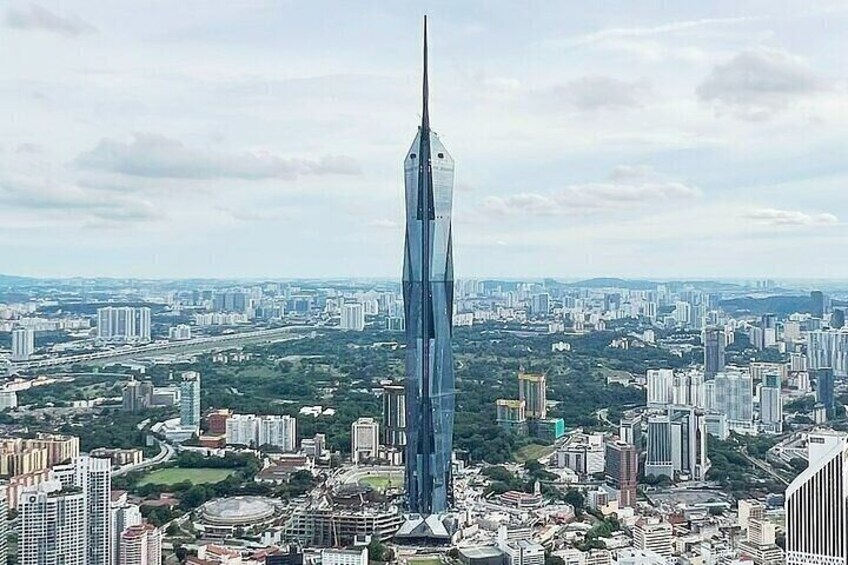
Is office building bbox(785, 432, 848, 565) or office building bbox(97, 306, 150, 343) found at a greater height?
office building bbox(97, 306, 150, 343)

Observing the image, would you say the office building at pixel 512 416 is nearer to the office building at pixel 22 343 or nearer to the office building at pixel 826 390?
the office building at pixel 826 390

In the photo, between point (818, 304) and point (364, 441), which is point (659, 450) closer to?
point (364, 441)

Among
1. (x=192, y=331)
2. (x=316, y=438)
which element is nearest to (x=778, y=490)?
(x=316, y=438)

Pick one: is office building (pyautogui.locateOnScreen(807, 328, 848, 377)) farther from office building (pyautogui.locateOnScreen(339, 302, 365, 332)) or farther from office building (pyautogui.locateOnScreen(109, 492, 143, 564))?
office building (pyautogui.locateOnScreen(109, 492, 143, 564))

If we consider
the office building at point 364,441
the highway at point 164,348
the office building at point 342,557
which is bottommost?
the office building at point 342,557

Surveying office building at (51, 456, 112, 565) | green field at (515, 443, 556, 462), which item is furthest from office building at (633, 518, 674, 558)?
office building at (51, 456, 112, 565)

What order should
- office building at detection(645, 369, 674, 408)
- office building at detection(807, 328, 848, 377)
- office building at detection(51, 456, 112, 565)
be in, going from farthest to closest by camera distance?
office building at detection(645, 369, 674, 408) < office building at detection(807, 328, 848, 377) < office building at detection(51, 456, 112, 565)

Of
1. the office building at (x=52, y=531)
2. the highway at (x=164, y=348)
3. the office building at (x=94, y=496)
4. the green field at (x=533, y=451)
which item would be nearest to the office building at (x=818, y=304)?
the green field at (x=533, y=451)
